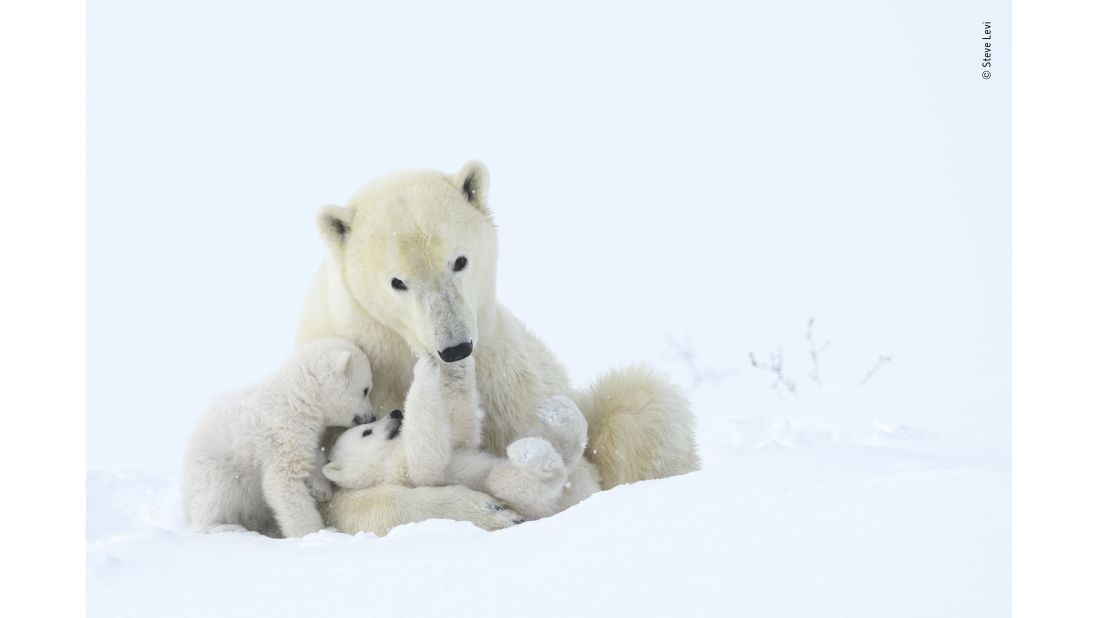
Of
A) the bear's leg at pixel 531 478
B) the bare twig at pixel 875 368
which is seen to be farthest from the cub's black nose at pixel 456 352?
the bare twig at pixel 875 368

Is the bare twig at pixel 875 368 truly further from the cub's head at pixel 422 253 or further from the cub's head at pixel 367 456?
the cub's head at pixel 367 456

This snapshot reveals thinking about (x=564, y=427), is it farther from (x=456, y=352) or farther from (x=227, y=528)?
(x=227, y=528)

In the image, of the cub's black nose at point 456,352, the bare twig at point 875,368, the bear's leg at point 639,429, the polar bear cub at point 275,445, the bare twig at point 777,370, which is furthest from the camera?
the bare twig at point 875,368

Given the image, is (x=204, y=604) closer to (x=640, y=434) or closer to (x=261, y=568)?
(x=261, y=568)

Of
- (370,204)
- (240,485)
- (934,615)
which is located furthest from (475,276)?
(934,615)

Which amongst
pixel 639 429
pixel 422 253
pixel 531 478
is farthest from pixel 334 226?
pixel 639 429

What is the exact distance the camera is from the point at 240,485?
12.9 ft

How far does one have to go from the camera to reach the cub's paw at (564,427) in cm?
410

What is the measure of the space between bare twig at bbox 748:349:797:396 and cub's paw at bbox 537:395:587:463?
4.61 m

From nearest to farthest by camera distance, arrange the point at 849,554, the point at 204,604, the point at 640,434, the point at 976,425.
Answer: the point at 849,554, the point at 204,604, the point at 640,434, the point at 976,425

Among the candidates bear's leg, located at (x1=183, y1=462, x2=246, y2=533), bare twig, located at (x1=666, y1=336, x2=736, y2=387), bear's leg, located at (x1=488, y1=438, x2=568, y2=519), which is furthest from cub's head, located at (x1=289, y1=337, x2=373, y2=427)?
bare twig, located at (x1=666, y1=336, x2=736, y2=387)

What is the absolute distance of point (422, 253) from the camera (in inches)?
149

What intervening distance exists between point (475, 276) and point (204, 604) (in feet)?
5.94

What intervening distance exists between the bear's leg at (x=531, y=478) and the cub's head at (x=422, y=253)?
1.39 ft
